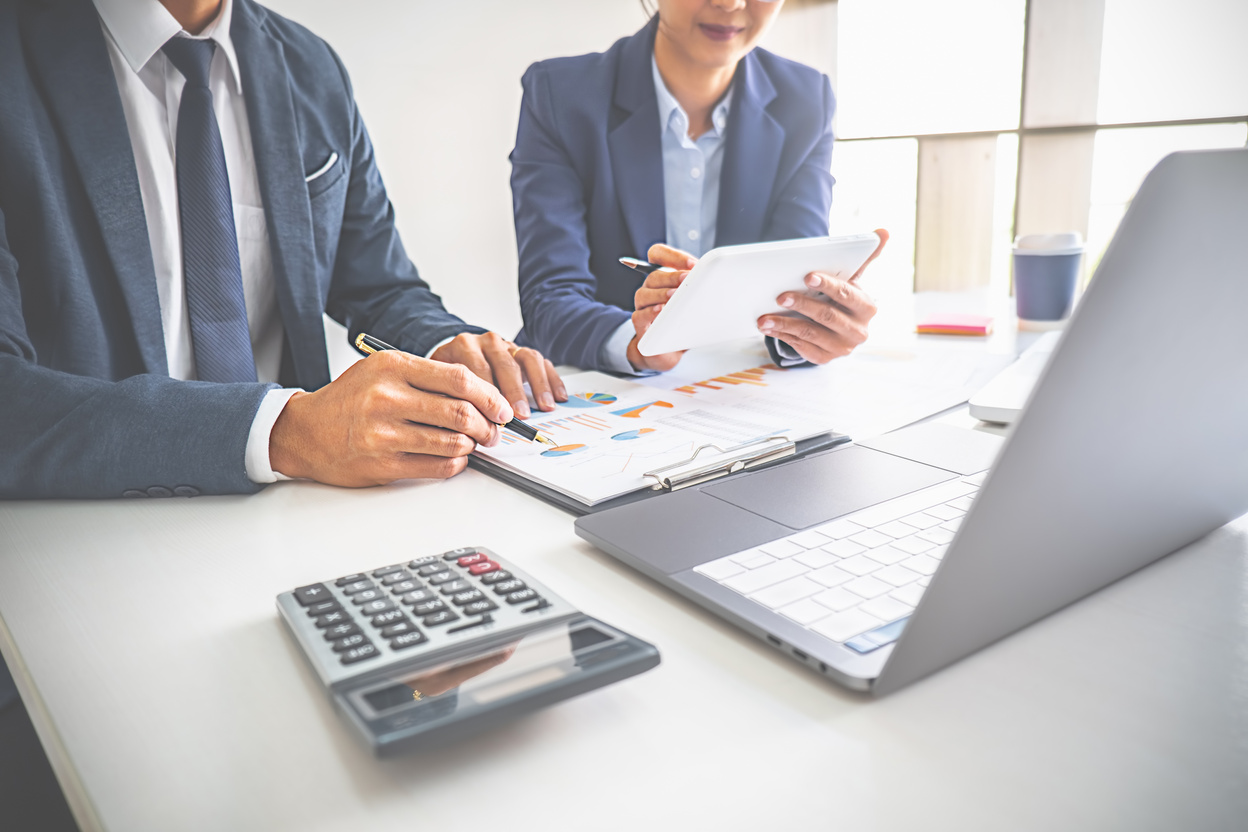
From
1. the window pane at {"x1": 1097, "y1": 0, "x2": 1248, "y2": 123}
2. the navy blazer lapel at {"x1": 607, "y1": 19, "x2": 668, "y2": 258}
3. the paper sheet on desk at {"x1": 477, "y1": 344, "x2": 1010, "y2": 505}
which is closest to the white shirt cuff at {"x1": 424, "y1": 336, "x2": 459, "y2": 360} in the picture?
the paper sheet on desk at {"x1": 477, "y1": 344, "x2": 1010, "y2": 505}

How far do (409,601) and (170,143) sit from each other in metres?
0.95

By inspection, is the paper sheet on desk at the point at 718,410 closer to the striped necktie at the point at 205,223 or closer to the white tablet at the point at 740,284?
the white tablet at the point at 740,284

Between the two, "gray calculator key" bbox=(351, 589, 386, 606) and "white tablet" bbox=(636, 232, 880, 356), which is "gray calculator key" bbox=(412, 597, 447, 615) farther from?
"white tablet" bbox=(636, 232, 880, 356)

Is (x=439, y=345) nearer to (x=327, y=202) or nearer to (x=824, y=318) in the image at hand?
(x=327, y=202)

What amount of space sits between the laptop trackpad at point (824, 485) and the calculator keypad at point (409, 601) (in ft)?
0.65

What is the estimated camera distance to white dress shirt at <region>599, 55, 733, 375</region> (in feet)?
4.92

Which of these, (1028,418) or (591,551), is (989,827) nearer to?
(1028,418)

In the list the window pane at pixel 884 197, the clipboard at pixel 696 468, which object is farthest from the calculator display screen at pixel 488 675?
the window pane at pixel 884 197

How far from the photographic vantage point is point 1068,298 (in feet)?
4.14

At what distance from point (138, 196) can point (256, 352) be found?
361mm

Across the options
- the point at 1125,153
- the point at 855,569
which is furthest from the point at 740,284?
the point at 1125,153

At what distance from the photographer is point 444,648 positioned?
374mm

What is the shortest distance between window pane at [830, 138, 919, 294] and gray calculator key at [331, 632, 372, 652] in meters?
3.04

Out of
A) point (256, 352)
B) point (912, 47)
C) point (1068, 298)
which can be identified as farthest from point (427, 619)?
point (912, 47)
